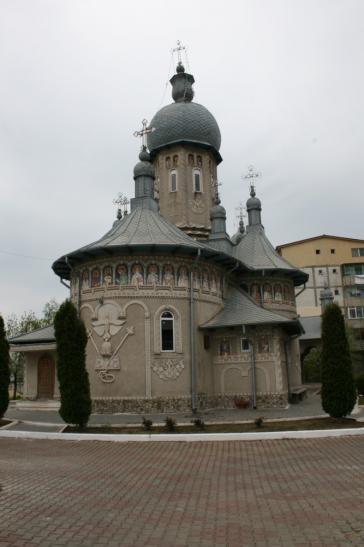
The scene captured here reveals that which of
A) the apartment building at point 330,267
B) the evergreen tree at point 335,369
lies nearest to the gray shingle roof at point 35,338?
the evergreen tree at point 335,369

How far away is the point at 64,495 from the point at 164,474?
230cm

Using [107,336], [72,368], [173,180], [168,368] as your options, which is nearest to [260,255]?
[173,180]

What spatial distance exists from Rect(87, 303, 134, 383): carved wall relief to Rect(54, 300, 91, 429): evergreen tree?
13.5 feet

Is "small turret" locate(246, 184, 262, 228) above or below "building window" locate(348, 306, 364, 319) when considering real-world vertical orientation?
above

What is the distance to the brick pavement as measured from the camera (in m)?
5.68

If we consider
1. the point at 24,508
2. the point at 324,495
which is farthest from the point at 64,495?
the point at 324,495

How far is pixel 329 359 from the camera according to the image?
16062mm

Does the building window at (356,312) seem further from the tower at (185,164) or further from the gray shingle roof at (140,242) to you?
the gray shingle roof at (140,242)

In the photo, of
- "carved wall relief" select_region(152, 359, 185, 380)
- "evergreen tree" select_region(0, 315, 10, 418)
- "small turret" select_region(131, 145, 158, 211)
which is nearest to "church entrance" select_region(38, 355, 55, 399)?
"evergreen tree" select_region(0, 315, 10, 418)

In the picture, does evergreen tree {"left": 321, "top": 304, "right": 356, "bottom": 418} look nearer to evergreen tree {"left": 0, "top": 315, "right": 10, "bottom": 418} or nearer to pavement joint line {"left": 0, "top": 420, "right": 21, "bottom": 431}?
pavement joint line {"left": 0, "top": 420, "right": 21, "bottom": 431}

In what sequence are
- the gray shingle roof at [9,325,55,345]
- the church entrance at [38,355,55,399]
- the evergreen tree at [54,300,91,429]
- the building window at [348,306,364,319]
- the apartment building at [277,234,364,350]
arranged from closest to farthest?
the evergreen tree at [54,300,91,429], the church entrance at [38,355,55,399], the gray shingle roof at [9,325,55,345], the building window at [348,306,364,319], the apartment building at [277,234,364,350]

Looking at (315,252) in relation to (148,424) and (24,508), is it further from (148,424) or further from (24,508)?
(24,508)

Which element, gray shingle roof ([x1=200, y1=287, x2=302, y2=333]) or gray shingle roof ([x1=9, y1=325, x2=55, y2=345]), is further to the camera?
gray shingle roof ([x1=9, y1=325, x2=55, y2=345])

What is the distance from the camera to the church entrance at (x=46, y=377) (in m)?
24.1
